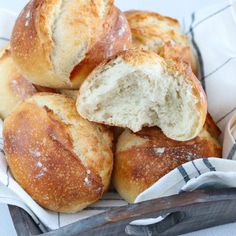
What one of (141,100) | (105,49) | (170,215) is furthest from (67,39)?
(170,215)

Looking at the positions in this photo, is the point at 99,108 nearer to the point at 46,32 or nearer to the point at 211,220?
the point at 46,32

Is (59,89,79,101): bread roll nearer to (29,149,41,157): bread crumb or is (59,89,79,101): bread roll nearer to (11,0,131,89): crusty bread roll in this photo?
(11,0,131,89): crusty bread roll

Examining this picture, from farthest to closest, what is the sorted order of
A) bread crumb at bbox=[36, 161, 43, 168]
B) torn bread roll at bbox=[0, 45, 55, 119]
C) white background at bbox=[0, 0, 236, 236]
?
white background at bbox=[0, 0, 236, 236] < torn bread roll at bbox=[0, 45, 55, 119] < bread crumb at bbox=[36, 161, 43, 168]

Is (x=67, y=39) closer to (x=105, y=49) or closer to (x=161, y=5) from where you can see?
(x=105, y=49)

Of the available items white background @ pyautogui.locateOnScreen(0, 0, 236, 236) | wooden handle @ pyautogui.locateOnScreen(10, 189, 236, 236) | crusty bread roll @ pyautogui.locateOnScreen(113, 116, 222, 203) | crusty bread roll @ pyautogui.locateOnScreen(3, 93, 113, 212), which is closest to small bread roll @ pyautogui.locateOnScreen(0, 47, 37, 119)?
crusty bread roll @ pyautogui.locateOnScreen(3, 93, 113, 212)

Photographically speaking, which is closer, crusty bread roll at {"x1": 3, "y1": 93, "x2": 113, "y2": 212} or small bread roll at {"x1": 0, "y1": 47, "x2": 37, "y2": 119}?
crusty bread roll at {"x1": 3, "y1": 93, "x2": 113, "y2": 212}

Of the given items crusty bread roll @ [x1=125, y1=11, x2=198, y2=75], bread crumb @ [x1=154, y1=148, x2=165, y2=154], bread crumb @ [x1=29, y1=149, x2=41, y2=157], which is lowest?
bread crumb @ [x1=154, y1=148, x2=165, y2=154]
